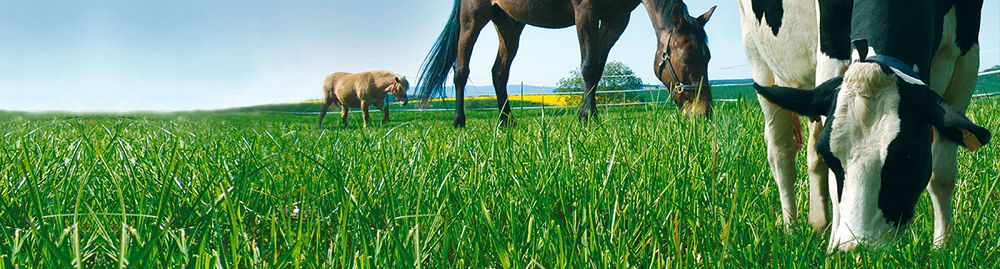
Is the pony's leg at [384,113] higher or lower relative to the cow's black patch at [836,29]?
lower

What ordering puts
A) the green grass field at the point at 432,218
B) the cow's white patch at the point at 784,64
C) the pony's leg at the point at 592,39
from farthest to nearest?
1. the pony's leg at the point at 592,39
2. the cow's white patch at the point at 784,64
3. the green grass field at the point at 432,218

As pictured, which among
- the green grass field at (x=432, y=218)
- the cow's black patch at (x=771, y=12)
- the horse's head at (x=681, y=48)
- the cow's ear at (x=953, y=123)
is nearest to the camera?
the green grass field at (x=432, y=218)

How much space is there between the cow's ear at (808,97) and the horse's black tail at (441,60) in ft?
22.3

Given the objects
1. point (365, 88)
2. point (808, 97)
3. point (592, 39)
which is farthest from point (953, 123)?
point (365, 88)

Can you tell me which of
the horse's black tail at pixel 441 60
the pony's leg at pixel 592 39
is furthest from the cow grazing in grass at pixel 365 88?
the pony's leg at pixel 592 39

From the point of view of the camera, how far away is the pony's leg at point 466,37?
789 cm

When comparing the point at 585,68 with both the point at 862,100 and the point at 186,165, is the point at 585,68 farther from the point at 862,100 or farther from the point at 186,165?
the point at 862,100

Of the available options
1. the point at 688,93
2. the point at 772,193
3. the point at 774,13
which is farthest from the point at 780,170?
the point at 688,93

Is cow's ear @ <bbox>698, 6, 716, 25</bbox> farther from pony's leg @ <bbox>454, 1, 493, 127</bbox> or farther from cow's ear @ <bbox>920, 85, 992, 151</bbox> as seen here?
cow's ear @ <bbox>920, 85, 992, 151</bbox>

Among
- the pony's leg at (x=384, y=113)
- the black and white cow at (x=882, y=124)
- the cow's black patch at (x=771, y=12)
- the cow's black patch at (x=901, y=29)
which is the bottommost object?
the pony's leg at (x=384, y=113)

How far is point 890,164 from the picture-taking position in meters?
1.59

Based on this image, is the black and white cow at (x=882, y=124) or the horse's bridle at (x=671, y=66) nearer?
the black and white cow at (x=882, y=124)

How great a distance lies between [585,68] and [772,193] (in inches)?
163

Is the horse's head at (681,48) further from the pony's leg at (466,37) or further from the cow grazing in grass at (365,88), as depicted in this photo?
the cow grazing in grass at (365,88)
